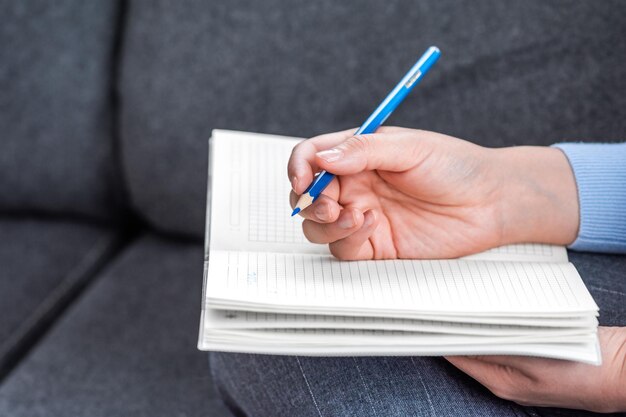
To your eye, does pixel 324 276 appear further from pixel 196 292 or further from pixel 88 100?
pixel 88 100

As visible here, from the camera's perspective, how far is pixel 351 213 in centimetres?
67

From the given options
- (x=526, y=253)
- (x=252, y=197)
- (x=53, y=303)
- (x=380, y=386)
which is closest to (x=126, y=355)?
(x=53, y=303)

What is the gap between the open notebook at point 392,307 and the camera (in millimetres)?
569

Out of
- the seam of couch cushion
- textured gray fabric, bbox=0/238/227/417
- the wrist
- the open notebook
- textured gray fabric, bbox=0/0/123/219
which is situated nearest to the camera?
the open notebook

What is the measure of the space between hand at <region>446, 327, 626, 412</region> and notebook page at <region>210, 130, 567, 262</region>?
0.14 meters

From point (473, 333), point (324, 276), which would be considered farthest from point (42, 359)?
point (473, 333)

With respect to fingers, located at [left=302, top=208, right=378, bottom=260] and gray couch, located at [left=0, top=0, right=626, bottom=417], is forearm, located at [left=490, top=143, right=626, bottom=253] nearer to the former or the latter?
gray couch, located at [left=0, top=0, right=626, bottom=417]

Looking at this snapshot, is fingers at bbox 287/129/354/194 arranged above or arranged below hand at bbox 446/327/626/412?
above

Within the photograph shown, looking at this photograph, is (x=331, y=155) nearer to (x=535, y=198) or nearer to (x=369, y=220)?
(x=369, y=220)

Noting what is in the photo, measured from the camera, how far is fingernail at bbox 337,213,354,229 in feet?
2.17

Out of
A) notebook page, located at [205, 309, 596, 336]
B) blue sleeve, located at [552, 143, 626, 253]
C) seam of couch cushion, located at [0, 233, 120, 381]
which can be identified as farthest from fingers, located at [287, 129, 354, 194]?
seam of couch cushion, located at [0, 233, 120, 381]

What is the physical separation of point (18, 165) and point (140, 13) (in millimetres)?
346

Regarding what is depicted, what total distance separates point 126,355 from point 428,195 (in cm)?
49

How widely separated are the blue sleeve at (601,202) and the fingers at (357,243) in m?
0.26
